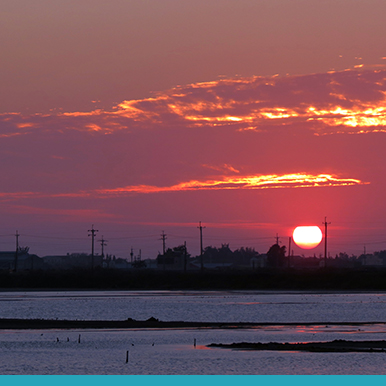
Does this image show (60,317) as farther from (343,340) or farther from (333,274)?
(333,274)

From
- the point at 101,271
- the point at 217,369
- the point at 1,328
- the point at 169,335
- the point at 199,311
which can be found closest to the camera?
the point at 217,369

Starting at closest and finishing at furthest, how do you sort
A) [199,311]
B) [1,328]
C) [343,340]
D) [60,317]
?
[343,340]
[1,328]
[60,317]
[199,311]

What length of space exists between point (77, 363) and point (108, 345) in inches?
330

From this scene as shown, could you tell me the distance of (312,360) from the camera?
38.0 metres

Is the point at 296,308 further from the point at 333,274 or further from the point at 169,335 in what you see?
the point at 333,274

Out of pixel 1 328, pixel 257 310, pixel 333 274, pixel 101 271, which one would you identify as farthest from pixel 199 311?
pixel 101 271

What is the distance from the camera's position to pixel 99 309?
85250mm

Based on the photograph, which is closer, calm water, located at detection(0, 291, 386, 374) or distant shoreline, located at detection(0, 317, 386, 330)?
calm water, located at detection(0, 291, 386, 374)

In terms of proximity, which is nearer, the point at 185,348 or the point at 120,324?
Result: the point at 185,348

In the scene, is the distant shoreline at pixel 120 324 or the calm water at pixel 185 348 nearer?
the calm water at pixel 185 348

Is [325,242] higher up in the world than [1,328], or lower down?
higher up

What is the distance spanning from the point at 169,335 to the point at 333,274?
345 feet

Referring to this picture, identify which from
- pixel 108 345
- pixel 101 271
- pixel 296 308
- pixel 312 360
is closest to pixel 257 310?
pixel 296 308

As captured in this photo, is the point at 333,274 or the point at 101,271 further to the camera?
the point at 101,271
